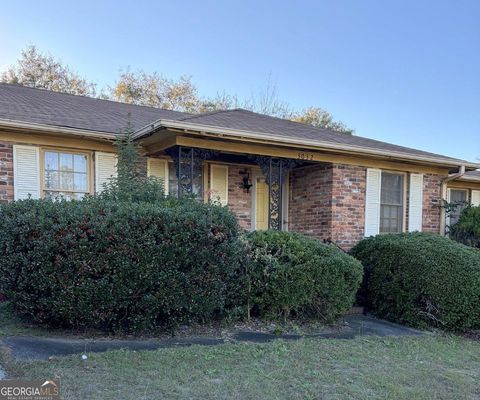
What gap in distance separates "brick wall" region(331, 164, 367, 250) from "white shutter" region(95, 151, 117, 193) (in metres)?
4.48

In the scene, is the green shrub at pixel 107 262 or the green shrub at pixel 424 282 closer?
the green shrub at pixel 107 262

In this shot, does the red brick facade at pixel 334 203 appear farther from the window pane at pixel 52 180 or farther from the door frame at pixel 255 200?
the window pane at pixel 52 180

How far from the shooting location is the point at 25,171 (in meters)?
7.18

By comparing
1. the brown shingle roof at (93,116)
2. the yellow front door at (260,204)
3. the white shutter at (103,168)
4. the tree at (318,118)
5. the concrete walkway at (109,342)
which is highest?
the tree at (318,118)

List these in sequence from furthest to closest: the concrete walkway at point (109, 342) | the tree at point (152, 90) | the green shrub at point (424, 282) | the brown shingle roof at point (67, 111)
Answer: the tree at point (152, 90) → the brown shingle roof at point (67, 111) → the green shrub at point (424, 282) → the concrete walkway at point (109, 342)

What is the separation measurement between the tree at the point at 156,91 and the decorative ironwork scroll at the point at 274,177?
672 inches

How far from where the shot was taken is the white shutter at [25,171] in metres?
7.12

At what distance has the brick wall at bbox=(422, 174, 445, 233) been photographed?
10070 mm

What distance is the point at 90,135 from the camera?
7.49 metres

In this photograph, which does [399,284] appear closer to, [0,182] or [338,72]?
[0,182]

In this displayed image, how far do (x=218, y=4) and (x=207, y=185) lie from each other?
1050cm

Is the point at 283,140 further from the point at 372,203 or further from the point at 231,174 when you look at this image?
the point at 372,203

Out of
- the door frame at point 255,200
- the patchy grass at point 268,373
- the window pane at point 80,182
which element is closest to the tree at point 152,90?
the door frame at point 255,200

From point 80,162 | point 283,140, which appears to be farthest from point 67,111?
point 283,140
